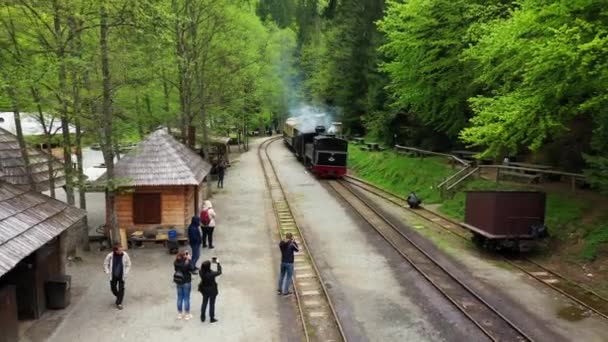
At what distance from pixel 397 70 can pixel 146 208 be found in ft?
49.0

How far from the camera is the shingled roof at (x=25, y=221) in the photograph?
9.59 metres

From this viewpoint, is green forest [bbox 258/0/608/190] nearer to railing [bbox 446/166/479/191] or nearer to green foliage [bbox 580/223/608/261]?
green foliage [bbox 580/223/608/261]

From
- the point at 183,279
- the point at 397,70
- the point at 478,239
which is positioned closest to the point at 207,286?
the point at 183,279

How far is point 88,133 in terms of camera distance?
1797 centimetres

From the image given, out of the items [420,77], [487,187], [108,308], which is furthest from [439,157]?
[108,308]

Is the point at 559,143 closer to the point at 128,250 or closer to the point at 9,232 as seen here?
the point at 128,250

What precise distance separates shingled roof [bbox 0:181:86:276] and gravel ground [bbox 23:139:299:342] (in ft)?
6.95

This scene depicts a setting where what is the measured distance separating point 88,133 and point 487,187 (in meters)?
16.2

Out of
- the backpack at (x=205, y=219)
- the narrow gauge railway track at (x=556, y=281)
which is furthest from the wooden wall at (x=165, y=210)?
the narrow gauge railway track at (x=556, y=281)

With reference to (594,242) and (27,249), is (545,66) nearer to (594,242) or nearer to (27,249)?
(594,242)

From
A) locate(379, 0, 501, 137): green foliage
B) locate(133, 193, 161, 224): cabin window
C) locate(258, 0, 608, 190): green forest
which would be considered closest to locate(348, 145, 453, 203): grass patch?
locate(258, 0, 608, 190): green forest

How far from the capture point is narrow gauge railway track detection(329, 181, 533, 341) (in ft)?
36.8

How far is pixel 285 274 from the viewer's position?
13.8 metres

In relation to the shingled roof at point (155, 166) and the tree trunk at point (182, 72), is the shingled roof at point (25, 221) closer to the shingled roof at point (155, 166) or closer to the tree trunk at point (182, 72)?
the shingled roof at point (155, 166)
